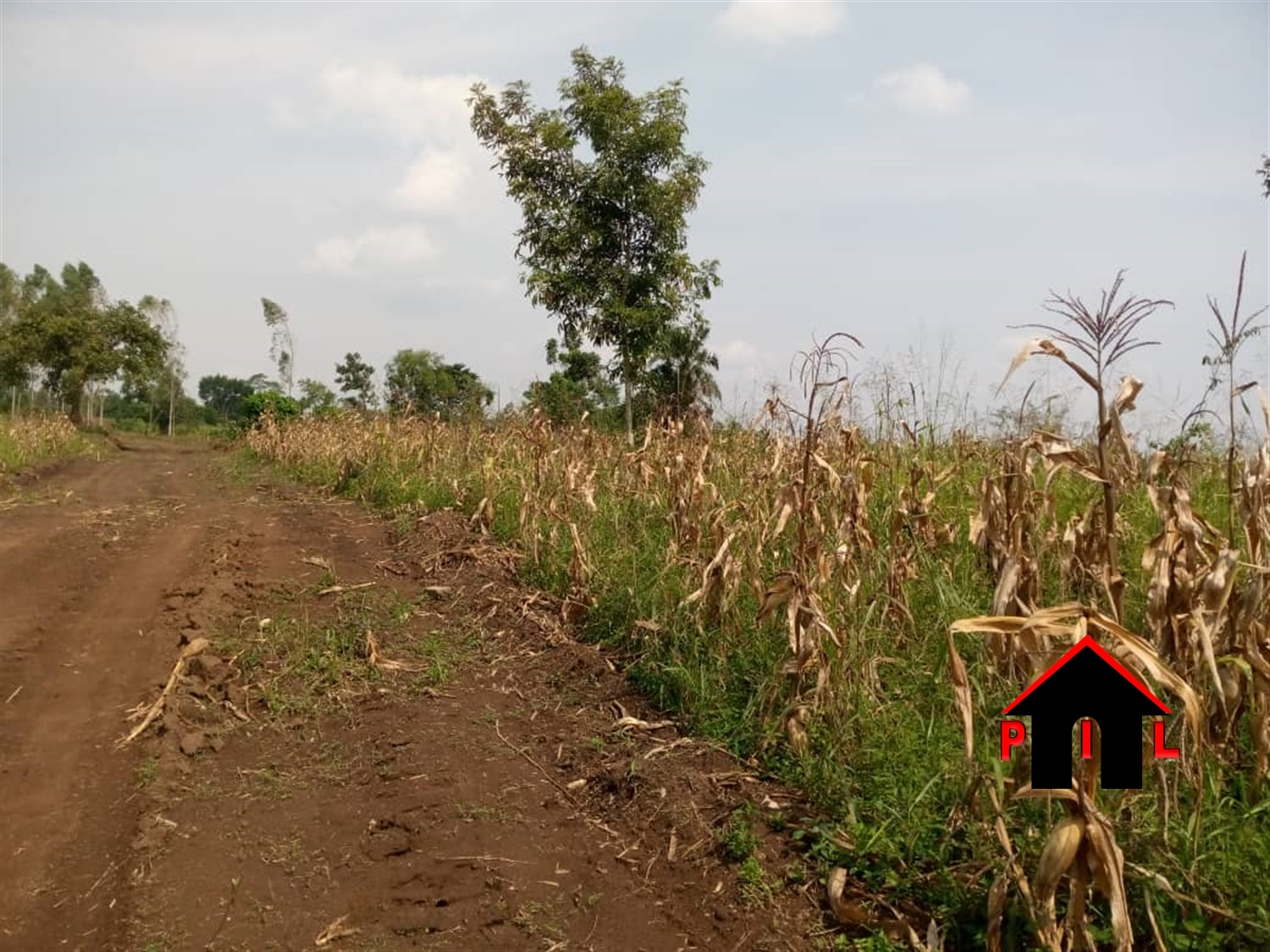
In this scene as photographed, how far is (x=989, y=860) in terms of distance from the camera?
305 centimetres

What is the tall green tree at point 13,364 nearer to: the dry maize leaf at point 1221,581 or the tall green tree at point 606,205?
the tall green tree at point 606,205

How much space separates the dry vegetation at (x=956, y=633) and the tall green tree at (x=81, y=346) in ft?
101

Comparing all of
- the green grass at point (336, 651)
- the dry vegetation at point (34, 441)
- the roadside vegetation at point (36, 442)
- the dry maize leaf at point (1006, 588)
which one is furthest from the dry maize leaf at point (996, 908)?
the dry vegetation at point (34, 441)

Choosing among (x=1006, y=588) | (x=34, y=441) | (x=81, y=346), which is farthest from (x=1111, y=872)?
(x=81, y=346)

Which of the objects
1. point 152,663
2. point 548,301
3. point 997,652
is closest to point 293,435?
point 548,301

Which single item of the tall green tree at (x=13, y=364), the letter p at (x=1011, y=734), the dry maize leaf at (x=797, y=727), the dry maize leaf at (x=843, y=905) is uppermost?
the tall green tree at (x=13, y=364)

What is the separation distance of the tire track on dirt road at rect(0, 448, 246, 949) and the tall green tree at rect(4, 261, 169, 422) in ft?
83.8

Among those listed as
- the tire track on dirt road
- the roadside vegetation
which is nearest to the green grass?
the tire track on dirt road

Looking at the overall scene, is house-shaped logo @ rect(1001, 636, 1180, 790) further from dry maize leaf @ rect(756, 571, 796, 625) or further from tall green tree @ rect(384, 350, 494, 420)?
tall green tree @ rect(384, 350, 494, 420)

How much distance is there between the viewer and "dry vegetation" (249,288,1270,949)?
9.11 ft

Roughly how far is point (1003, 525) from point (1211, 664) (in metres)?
1.31

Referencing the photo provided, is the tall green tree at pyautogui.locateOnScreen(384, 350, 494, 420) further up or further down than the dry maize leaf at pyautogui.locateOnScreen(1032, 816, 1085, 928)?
further up

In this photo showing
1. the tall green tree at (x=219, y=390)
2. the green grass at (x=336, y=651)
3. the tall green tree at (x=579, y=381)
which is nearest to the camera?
the green grass at (x=336, y=651)

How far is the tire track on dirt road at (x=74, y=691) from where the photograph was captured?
3.51 meters
